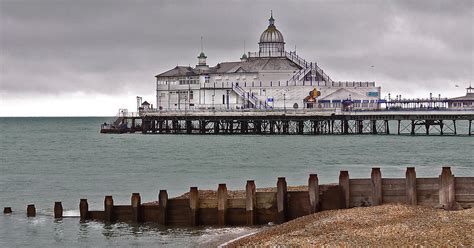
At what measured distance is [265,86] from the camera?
126312 millimetres

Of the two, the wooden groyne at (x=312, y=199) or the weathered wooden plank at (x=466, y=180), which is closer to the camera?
the weathered wooden plank at (x=466, y=180)

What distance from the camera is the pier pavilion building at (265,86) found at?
123m

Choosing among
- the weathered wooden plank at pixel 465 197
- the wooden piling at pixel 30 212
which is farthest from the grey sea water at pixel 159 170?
the weathered wooden plank at pixel 465 197

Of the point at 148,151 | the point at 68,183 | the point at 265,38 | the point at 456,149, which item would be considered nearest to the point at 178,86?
the point at 265,38

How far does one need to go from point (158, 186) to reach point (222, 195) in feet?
67.9

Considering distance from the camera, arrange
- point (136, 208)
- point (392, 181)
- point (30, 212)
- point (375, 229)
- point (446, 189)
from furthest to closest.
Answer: point (30, 212) → point (136, 208) → point (392, 181) → point (446, 189) → point (375, 229)

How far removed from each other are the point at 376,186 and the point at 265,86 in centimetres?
9760

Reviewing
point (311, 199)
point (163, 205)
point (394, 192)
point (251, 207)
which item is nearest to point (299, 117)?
point (163, 205)

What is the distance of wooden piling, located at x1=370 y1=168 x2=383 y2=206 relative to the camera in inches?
1136

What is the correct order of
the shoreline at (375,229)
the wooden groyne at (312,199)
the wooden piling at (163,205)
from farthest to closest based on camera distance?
the wooden piling at (163,205)
the wooden groyne at (312,199)
the shoreline at (375,229)

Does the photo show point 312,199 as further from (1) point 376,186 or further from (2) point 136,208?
(2) point 136,208

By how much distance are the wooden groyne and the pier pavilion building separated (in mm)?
82545

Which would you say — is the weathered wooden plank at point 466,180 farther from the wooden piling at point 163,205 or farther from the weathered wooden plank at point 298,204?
the wooden piling at point 163,205

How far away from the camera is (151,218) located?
103 ft
